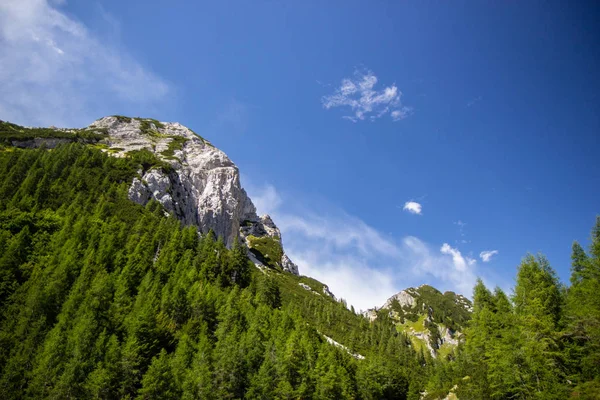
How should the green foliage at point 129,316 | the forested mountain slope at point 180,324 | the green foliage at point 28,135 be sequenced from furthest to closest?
1. the green foliage at point 28,135
2. the green foliage at point 129,316
3. the forested mountain slope at point 180,324

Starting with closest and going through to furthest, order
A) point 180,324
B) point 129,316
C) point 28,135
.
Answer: point 129,316 < point 180,324 < point 28,135

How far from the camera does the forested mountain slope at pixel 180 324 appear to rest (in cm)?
3722

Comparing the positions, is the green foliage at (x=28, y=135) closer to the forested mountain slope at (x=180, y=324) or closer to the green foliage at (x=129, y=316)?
the forested mountain slope at (x=180, y=324)

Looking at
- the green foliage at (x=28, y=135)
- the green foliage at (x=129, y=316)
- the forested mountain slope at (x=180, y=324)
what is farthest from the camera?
the green foliage at (x=28, y=135)

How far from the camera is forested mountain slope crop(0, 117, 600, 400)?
Result: 122 ft

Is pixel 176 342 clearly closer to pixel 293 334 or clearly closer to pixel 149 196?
pixel 293 334

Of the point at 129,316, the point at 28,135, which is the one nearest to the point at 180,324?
the point at 129,316

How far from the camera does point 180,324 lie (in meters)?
67.3

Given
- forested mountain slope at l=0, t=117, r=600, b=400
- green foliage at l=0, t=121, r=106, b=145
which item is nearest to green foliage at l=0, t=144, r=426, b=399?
→ forested mountain slope at l=0, t=117, r=600, b=400

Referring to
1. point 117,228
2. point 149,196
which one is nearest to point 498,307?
point 117,228

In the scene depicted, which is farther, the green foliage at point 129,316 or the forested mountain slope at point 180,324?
the green foliage at point 129,316

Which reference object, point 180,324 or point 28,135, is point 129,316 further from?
point 28,135

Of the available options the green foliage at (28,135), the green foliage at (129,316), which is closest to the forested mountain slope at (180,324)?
the green foliage at (129,316)

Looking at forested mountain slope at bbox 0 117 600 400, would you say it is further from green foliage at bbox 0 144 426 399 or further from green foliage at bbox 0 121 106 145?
green foliage at bbox 0 121 106 145
